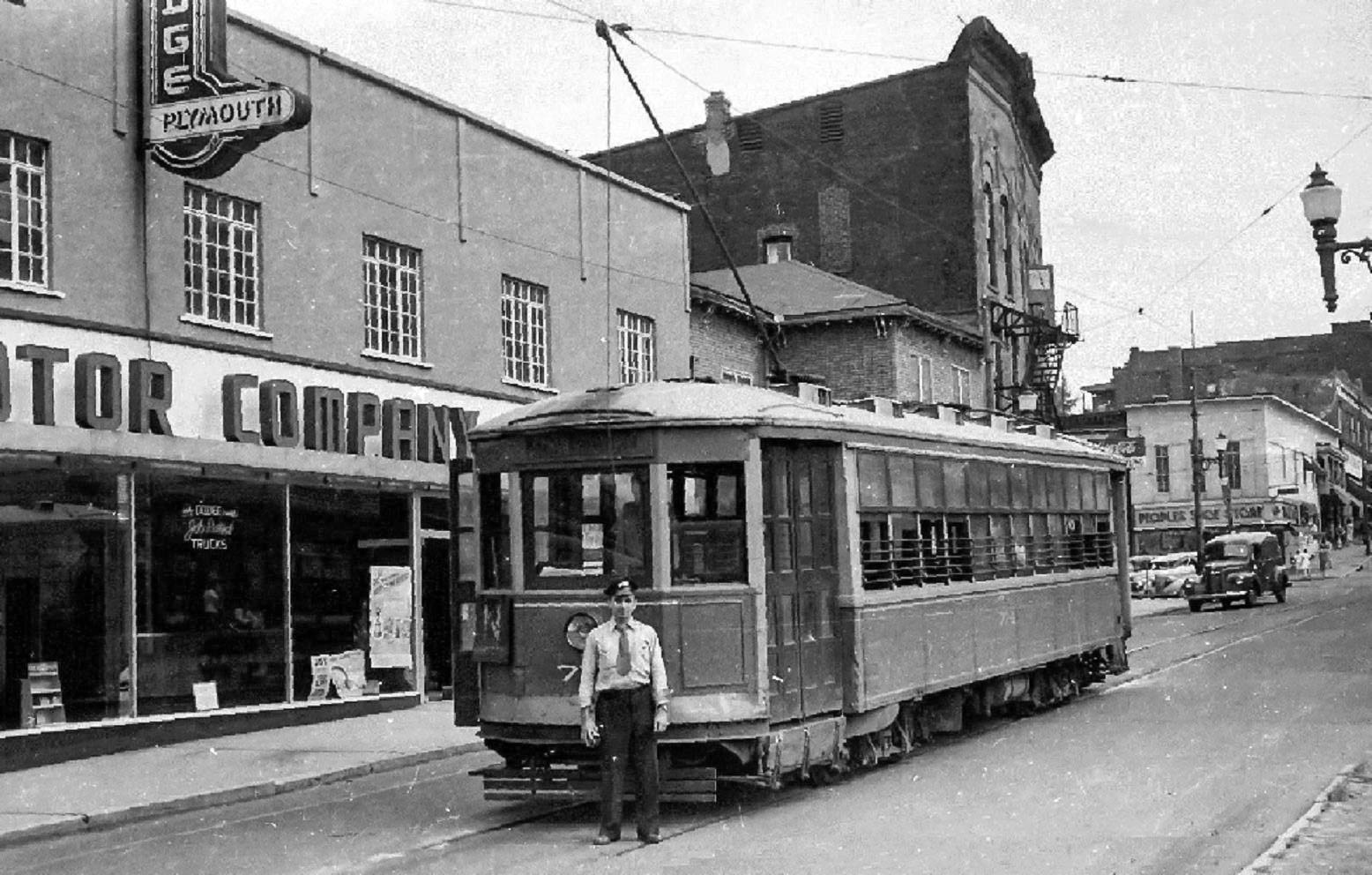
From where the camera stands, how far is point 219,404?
17.6m

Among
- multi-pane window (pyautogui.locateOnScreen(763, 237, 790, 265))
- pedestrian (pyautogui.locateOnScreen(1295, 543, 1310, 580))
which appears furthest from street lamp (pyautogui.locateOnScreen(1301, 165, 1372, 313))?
pedestrian (pyautogui.locateOnScreen(1295, 543, 1310, 580))

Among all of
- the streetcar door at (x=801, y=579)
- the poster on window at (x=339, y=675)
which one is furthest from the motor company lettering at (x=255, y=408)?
the streetcar door at (x=801, y=579)

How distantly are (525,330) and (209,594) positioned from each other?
25.5 ft

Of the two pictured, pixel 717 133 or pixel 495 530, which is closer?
pixel 495 530

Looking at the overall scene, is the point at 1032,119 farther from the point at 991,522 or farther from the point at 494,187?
the point at 991,522

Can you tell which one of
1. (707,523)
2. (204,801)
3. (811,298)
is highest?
(811,298)

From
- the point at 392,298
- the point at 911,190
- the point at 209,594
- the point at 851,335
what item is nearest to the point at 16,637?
the point at 209,594

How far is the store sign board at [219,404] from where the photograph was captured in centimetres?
1515

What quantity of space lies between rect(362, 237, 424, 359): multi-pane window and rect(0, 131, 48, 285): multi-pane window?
5.11 metres

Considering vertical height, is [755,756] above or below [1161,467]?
below

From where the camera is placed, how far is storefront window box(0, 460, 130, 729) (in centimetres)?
1527

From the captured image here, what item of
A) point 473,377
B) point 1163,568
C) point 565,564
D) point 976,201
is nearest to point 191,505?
point 473,377

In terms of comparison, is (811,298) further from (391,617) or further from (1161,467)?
(1161,467)

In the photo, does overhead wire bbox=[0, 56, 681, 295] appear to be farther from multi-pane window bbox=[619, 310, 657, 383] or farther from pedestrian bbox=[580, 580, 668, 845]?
pedestrian bbox=[580, 580, 668, 845]
